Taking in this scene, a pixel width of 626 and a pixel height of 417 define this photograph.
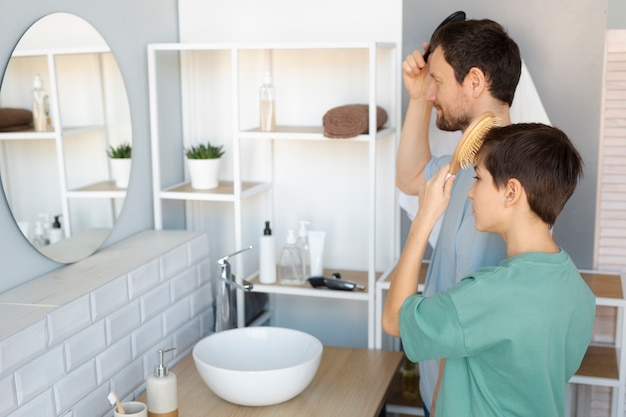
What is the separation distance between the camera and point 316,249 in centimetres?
238

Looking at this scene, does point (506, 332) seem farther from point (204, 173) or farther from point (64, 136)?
point (204, 173)

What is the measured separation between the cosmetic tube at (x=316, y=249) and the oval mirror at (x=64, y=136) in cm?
60

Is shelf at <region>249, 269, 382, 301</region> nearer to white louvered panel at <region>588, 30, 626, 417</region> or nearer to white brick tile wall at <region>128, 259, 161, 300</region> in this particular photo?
white brick tile wall at <region>128, 259, 161, 300</region>

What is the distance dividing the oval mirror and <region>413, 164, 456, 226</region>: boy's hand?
92cm

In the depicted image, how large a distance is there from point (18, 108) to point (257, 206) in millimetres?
1007

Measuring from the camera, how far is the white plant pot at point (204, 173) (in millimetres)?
2361

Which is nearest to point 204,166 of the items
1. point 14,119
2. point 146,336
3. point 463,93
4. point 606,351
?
point 146,336

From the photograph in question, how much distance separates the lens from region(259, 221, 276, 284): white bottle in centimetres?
233

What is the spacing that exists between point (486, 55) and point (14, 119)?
3.60 ft

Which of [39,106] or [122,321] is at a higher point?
[39,106]

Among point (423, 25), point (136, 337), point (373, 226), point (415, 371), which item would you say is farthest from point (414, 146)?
point (136, 337)

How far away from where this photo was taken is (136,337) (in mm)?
1944

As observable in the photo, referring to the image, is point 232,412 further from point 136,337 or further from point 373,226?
point 373,226

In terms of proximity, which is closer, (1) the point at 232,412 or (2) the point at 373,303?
(1) the point at 232,412
